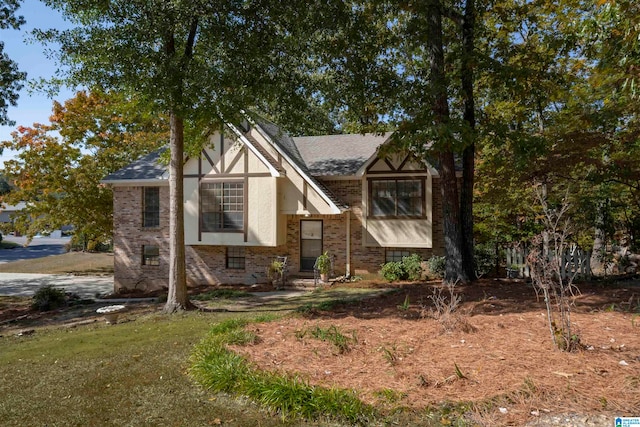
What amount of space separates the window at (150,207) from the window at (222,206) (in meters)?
3.06

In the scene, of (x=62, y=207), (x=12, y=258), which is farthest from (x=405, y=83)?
(x=12, y=258)

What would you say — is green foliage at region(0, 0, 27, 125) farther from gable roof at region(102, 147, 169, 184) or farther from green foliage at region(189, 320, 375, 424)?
green foliage at region(189, 320, 375, 424)

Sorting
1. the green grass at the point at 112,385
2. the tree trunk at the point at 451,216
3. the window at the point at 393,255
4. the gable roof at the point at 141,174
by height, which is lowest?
the green grass at the point at 112,385

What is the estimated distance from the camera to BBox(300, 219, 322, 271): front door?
17938 millimetres

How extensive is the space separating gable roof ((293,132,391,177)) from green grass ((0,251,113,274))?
15748 mm

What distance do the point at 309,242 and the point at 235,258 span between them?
11.4 ft

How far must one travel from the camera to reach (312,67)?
44.7ft

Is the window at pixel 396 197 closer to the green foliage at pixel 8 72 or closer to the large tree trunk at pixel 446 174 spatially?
the large tree trunk at pixel 446 174

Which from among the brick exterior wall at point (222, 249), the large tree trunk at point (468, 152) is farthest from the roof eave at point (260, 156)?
the large tree trunk at point (468, 152)

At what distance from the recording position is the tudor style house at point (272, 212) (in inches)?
650

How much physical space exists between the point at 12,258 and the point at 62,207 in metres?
18.1

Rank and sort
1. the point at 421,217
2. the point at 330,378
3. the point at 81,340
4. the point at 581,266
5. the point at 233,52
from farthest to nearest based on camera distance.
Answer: the point at 421,217
the point at 581,266
the point at 233,52
the point at 81,340
the point at 330,378

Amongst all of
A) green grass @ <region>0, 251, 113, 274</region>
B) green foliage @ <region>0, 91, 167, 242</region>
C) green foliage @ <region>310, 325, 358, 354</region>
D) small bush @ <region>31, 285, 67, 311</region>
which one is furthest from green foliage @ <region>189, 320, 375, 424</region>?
green grass @ <region>0, 251, 113, 274</region>

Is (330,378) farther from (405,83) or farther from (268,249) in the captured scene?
(268,249)
